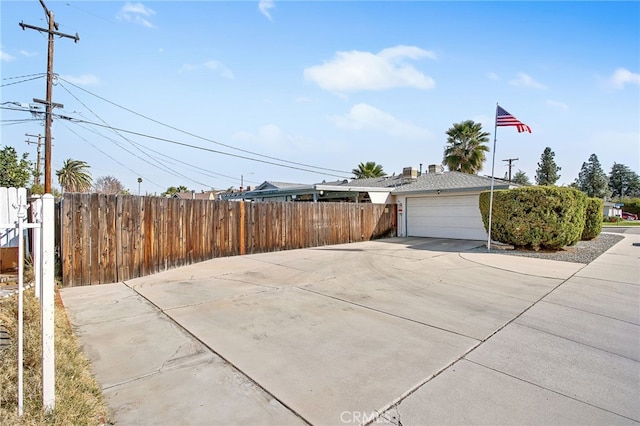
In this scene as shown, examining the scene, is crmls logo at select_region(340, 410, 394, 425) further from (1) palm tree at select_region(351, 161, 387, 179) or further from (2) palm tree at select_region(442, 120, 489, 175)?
(1) palm tree at select_region(351, 161, 387, 179)

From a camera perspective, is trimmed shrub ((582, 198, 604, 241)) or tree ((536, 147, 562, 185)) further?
tree ((536, 147, 562, 185))

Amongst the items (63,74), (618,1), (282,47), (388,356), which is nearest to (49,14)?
(63,74)

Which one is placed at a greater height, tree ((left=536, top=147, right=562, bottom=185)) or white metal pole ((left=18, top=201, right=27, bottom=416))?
tree ((left=536, top=147, right=562, bottom=185))

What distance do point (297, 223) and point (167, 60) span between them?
8175 millimetres

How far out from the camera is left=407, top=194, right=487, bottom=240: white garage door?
1426cm

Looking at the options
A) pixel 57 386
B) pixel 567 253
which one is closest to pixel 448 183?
pixel 567 253

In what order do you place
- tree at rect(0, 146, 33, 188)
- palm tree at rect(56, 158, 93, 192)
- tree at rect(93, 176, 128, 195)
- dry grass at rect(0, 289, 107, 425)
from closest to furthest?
dry grass at rect(0, 289, 107, 425) < tree at rect(0, 146, 33, 188) < palm tree at rect(56, 158, 93, 192) < tree at rect(93, 176, 128, 195)

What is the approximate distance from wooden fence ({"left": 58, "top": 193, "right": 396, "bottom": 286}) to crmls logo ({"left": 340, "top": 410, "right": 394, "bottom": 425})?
20.5 feet

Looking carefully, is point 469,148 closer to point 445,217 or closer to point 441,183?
point 441,183

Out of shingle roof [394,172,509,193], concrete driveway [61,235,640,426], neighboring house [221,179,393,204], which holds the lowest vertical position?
concrete driveway [61,235,640,426]

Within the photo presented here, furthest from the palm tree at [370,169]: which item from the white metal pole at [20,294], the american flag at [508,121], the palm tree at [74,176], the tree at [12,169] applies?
the palm tree at [74,176]

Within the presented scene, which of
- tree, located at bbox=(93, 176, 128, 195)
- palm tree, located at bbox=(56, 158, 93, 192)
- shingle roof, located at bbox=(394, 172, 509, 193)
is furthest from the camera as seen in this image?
tree, located at bbox=(93, 176, 128, 195)

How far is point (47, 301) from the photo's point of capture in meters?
1.99

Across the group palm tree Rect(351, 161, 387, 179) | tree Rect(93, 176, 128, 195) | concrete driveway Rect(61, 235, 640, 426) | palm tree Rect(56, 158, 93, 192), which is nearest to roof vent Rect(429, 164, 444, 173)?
palm tree Rect(351, 161, 387, 179)
